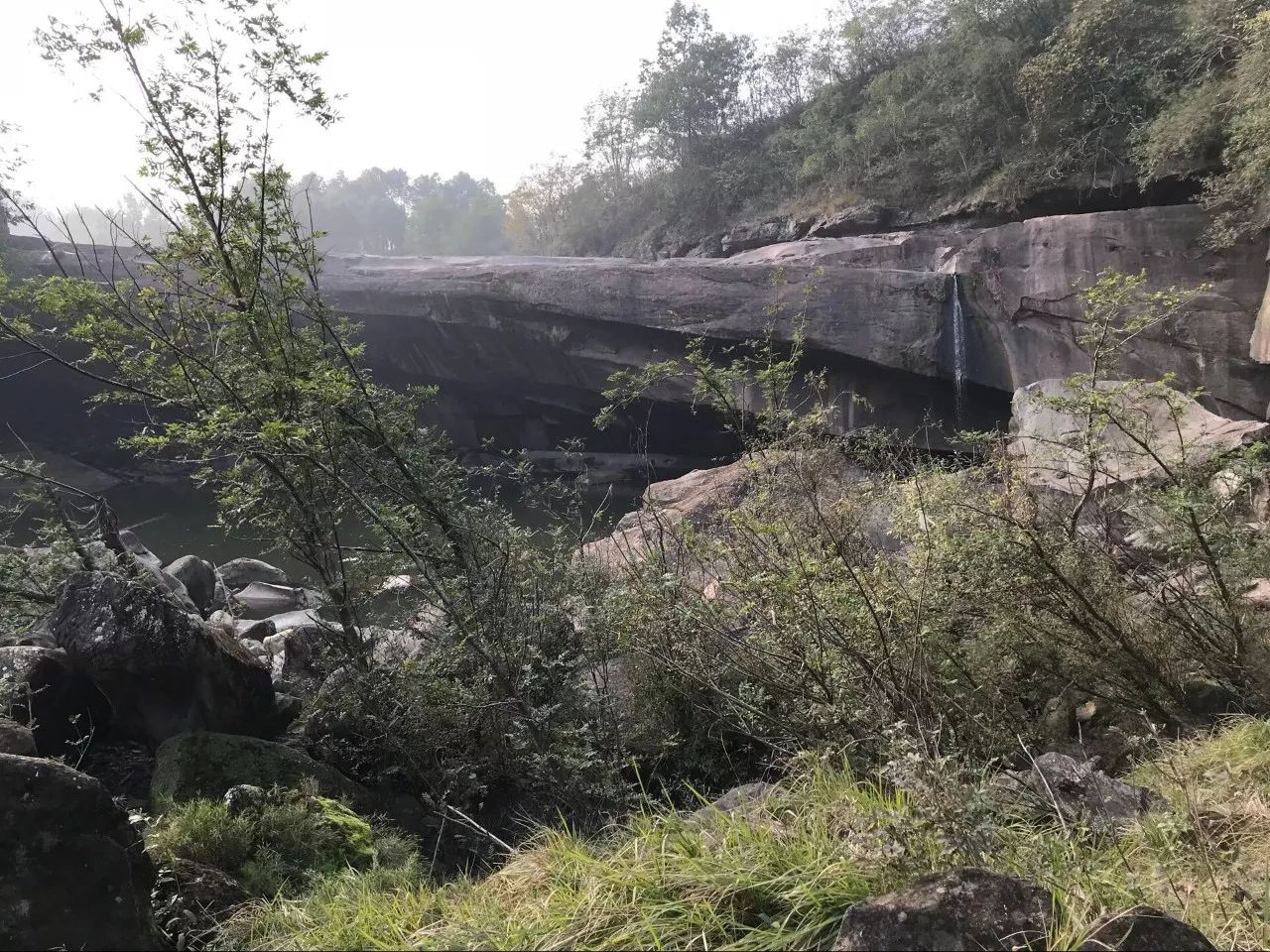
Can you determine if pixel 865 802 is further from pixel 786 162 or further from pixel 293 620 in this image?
pixel 786 162

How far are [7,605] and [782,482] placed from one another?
207 inches

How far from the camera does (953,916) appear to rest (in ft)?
5.24

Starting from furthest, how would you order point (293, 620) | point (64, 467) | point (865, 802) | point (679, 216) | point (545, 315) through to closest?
point (679, 216) → point (64, 467) → point (545, 315) → point (293, 620) → point (865, 802)

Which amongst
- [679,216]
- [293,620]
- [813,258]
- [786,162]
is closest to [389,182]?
[679,216]

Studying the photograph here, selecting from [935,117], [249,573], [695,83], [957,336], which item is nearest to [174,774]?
[249,573]

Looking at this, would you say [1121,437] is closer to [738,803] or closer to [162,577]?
[738,803]

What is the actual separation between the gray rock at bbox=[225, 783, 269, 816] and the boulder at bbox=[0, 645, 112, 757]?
1.15 meters

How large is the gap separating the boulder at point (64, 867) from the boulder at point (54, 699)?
6.50ft

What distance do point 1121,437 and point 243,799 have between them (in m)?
8.74

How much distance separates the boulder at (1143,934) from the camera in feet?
5.07

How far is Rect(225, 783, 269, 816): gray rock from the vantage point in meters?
3.35

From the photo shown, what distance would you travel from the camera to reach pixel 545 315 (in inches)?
698

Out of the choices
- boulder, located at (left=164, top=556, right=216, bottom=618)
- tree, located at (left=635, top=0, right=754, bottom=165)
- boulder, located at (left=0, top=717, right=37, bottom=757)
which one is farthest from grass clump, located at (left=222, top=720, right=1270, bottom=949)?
tree, located at (left=635, top=0, right=754, bottom=165)

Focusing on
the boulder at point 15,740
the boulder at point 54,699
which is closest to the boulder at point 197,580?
the boulder at point 54,699
